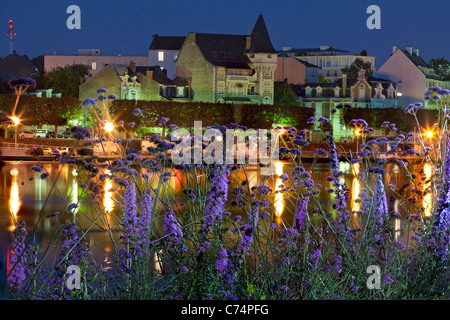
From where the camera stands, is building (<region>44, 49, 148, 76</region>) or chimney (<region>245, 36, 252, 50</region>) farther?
building (<region>44, 49, 148, 76</region>)

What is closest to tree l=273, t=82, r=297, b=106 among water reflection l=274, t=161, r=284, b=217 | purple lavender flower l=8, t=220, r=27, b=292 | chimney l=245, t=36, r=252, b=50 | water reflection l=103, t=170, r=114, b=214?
chimney l=245, t=36, r=252, b=50

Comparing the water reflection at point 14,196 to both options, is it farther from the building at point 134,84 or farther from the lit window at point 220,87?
the lit window at point 220,87

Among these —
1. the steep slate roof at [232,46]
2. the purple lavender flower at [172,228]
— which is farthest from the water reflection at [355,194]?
the steep slate roof at [232,46]

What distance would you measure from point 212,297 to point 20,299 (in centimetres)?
152

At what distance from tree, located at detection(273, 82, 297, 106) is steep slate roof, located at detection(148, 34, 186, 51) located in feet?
44.5

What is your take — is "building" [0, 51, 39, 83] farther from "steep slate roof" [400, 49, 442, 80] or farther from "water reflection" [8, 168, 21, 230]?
"water reflection" [8, 168, 21, 230]

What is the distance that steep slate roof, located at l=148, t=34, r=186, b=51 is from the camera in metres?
96.3

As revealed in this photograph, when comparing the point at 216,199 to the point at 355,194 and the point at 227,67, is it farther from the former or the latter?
the point at 227,67

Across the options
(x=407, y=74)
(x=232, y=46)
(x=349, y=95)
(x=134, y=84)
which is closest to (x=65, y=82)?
(x=134, y=84)

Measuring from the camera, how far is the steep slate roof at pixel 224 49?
285ft

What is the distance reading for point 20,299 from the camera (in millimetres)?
5617

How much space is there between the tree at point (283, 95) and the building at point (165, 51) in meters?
13.0
